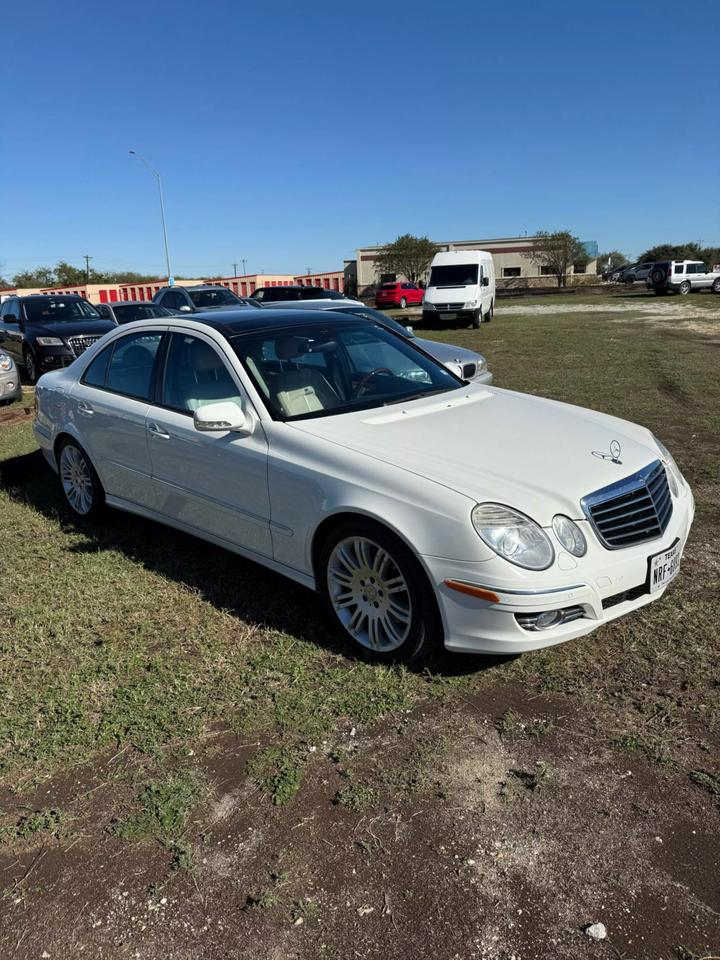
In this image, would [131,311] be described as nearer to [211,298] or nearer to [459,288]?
[211,298]

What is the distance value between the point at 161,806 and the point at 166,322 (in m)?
3.07

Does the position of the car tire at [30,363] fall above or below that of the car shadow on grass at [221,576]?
above

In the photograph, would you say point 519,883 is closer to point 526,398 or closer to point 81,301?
point 526,398

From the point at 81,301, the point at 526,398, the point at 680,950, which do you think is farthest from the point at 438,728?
the point at 81,301

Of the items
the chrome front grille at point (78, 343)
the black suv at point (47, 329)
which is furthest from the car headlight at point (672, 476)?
the chrome front grille at point (78, 343)

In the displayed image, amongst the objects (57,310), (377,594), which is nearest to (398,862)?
(377,594)

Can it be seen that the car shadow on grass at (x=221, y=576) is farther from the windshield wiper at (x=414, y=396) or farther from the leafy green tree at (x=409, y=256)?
the leafy green tree at (x=409, y=256)

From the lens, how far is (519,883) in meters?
2.25

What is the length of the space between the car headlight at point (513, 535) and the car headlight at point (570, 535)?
80 millimetres

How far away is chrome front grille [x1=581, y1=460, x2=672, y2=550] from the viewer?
10.4 feet

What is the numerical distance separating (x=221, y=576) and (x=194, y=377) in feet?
4.06

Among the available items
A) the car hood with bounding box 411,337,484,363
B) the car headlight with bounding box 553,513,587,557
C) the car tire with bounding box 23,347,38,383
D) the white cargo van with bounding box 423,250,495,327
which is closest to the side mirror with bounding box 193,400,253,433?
the car headlight with bounding box 553,513,587,557

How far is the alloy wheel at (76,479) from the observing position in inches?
214

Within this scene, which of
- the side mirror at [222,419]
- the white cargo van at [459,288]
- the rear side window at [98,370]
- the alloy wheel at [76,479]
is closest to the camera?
the side mirror at [222,419]
